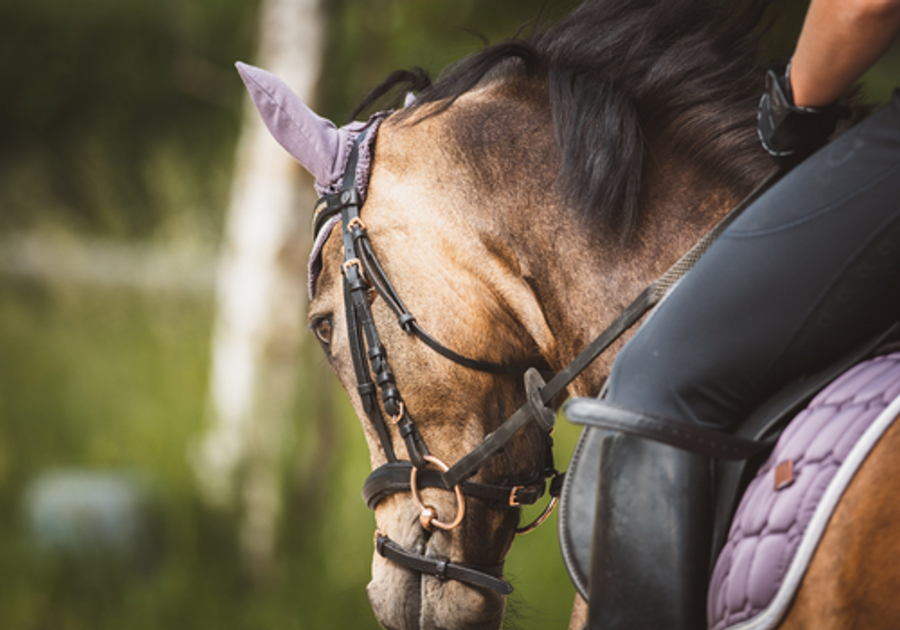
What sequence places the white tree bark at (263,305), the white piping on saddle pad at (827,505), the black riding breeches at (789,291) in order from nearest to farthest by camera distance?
the white piping on saddle pad at (827,505) → the black riding breeches at (789,291) → the white tree bark at (263,305)

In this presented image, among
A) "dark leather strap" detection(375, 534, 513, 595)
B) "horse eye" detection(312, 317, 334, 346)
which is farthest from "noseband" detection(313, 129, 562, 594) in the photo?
"horse eye" detection(312, 317, 334, 346)

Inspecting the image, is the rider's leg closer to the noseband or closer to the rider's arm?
the rider's arm

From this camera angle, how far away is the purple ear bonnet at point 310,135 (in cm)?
164

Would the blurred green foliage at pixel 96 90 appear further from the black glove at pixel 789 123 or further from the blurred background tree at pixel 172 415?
the black glove at pixel 789 123

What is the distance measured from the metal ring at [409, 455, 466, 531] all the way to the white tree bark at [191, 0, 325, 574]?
2.52 meters

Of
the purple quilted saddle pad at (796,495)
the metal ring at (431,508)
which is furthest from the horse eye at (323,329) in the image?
the purple quilted saddle pad at (796,495)

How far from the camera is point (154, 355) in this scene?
15.4 ft

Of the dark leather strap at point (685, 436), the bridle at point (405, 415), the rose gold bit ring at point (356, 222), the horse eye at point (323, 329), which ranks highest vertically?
the rose gold bit ring at point (356, 222)

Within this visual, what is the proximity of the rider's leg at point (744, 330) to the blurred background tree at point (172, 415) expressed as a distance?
0.95 meters

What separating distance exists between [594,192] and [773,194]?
1.34ft

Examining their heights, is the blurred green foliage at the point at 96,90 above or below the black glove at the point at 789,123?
above

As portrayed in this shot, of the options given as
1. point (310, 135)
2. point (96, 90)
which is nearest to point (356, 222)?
point (310, 135)

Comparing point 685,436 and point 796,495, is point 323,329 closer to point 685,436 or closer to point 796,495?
point 685,436

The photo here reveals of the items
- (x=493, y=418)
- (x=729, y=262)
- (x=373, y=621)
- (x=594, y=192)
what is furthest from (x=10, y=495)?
(x=729, y=262)
